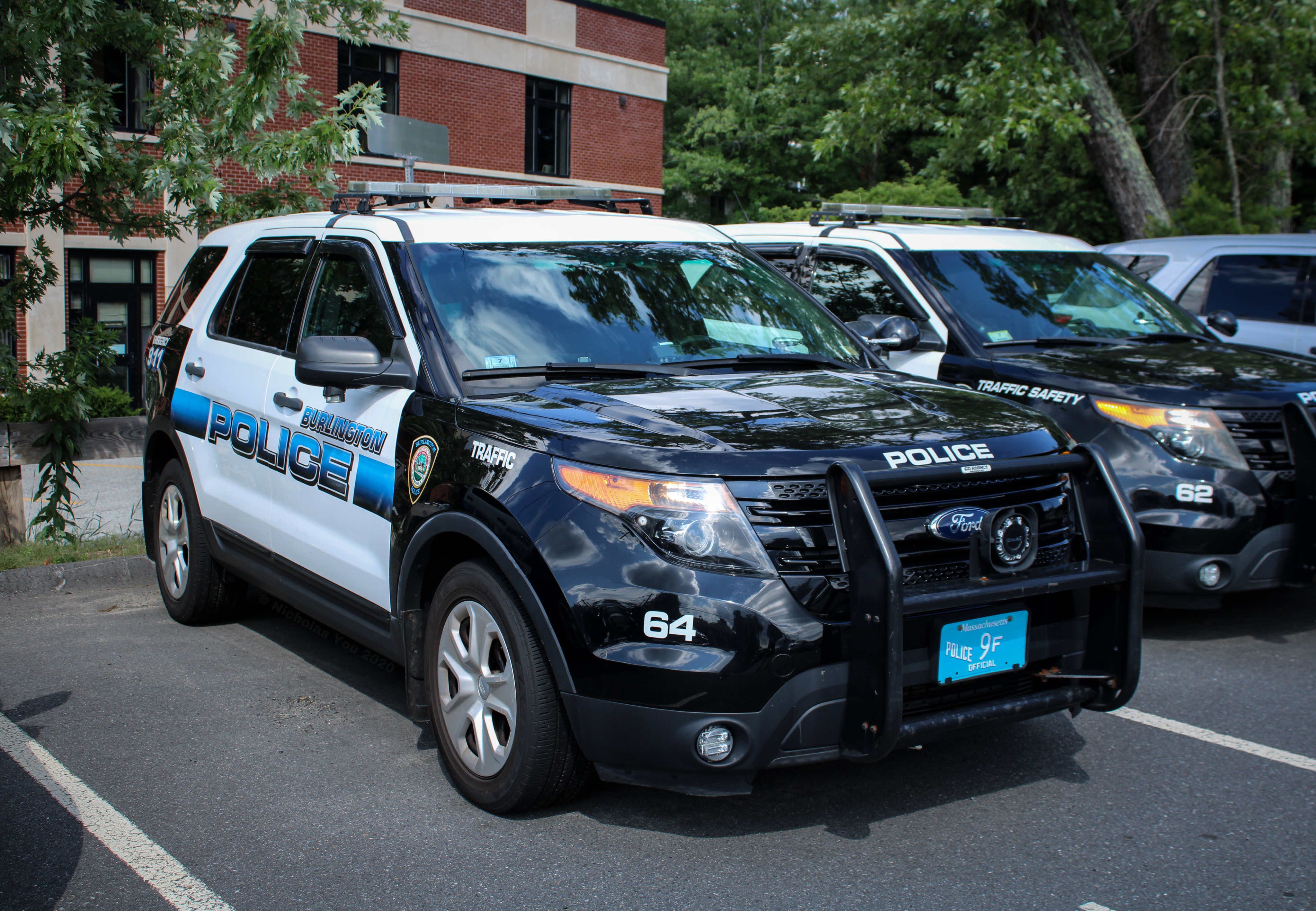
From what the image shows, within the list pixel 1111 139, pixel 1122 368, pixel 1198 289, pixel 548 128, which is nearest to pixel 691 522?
pixel 1122 368

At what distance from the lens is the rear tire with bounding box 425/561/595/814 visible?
3588 mm

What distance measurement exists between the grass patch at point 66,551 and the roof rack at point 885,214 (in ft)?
15.9

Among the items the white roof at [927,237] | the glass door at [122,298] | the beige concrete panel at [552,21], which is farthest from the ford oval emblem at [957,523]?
the beige concrete panel at [552,21]

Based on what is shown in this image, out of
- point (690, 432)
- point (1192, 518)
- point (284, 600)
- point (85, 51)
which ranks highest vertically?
point (85, 51)

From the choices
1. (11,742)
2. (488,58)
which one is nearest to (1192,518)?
(11,742)

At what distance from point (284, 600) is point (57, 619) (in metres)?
1.98

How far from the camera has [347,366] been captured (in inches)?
165

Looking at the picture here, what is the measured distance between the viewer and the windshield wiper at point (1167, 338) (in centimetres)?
717

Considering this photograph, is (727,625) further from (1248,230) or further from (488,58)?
(488,58)

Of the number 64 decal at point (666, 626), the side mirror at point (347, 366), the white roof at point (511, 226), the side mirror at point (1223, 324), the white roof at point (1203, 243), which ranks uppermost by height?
the white roof at point (1203, 243)

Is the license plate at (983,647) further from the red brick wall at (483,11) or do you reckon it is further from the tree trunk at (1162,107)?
the red brick wall at (483,11)

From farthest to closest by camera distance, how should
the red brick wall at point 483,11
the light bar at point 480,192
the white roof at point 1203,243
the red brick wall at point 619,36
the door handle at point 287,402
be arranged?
the red brick wall at point 619,36 → the red brick wall at point 483,11 → the white roof at point 1203,243 → the light bar at point 480,192 → the door handle at point 287,402

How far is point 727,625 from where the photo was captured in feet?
10.8

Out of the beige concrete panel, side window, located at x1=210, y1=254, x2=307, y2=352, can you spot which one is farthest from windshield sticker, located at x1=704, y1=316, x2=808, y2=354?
the beige concrete panel
